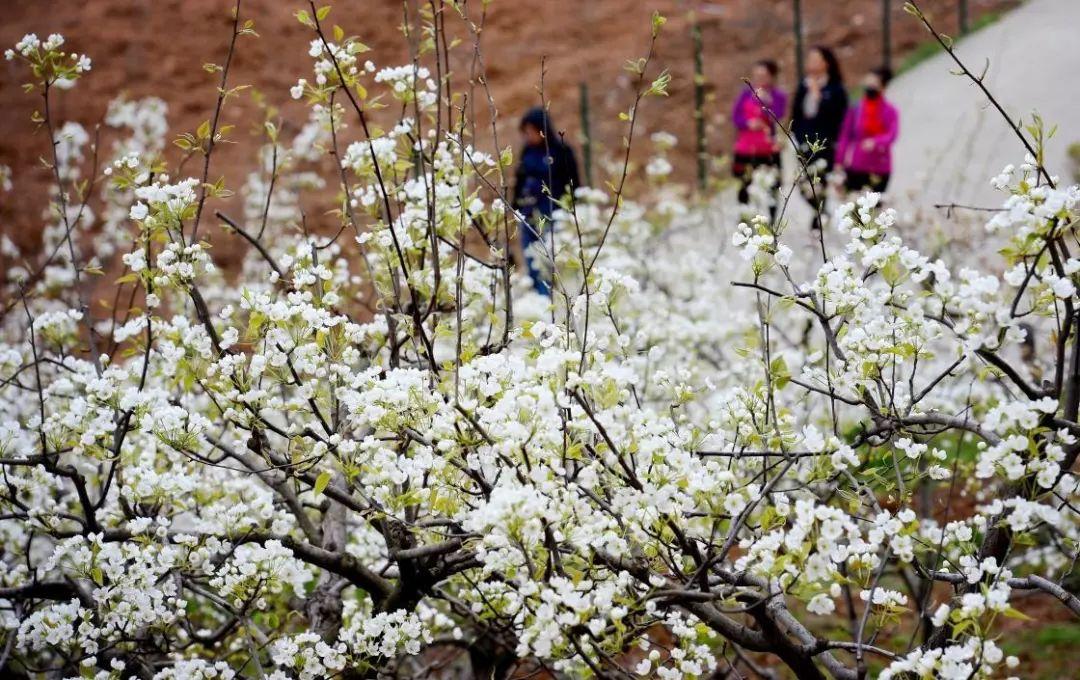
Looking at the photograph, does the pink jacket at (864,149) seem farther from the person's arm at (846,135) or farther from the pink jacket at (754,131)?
the pink jacket at (754,131)

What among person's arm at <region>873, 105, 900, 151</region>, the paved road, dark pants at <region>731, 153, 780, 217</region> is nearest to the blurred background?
the paved road

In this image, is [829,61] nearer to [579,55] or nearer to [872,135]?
[872,135]

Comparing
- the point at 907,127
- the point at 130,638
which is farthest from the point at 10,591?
the point at 907,127

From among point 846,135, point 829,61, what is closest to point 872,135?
point 846,135

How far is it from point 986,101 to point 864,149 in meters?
2.29

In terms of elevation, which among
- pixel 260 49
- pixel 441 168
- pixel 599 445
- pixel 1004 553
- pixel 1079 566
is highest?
pixel 260 49

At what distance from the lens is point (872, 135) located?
26.4 feet

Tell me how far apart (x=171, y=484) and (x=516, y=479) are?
1.08m

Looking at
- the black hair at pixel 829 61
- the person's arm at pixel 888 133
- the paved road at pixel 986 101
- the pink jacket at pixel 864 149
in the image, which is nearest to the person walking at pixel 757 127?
the black hair at pixel 829 61

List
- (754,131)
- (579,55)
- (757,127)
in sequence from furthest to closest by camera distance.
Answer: (579,55) → (754,131) → (757,127)

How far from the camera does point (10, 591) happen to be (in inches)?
113

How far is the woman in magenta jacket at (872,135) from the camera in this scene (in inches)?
314

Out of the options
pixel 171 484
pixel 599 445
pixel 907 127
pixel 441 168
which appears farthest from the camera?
pixel 907 127

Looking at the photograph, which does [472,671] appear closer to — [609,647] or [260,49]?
[609,647]
